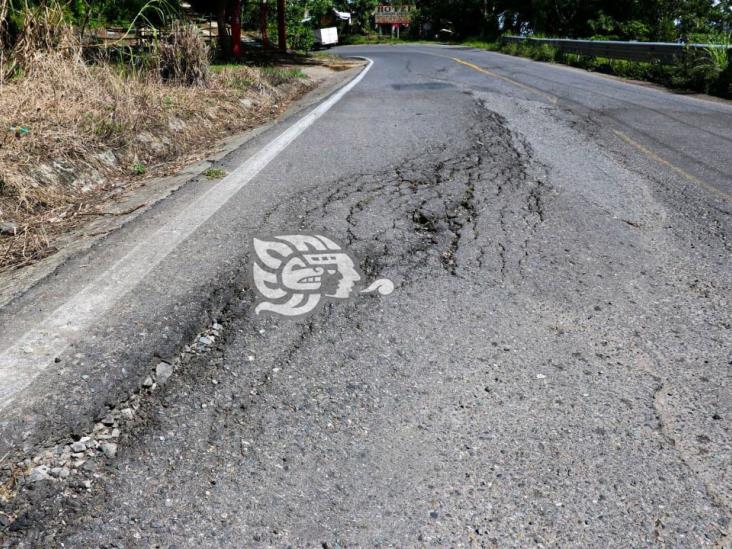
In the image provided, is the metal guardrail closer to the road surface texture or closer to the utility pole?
the utility pole

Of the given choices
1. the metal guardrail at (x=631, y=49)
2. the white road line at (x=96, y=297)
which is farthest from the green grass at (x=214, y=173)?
the metal guardrail at (x=631, y=49)

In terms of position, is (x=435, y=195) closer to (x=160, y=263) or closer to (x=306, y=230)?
(x=306, y=230)

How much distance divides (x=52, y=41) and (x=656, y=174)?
20.4 ft

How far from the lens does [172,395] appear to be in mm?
2279

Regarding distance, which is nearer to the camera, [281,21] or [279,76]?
[279,76]

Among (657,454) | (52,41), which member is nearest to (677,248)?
(657,454)

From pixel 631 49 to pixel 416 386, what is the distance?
1782 cm

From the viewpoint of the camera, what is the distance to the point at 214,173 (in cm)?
516

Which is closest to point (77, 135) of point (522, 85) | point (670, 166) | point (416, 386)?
point (416, 386)

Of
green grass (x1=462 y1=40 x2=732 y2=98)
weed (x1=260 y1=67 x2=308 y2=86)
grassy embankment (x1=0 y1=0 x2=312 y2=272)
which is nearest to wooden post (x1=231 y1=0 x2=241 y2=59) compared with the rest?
weed (x1=260 y1=67 x2=308 y2=86)

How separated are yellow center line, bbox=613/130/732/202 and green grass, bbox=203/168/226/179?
13.3ft

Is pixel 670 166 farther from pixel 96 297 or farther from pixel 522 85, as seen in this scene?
pixel 522 85

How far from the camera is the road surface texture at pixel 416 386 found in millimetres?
1748

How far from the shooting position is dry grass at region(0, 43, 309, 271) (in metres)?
4.22
